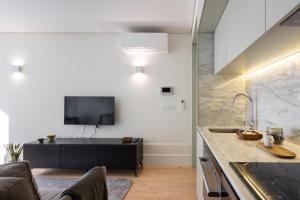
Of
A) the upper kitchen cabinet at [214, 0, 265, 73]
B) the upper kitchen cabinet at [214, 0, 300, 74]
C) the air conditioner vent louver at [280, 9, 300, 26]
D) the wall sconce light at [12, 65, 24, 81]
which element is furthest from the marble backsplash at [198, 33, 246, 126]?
the wall sconce light at [12, 65, 24, 81]

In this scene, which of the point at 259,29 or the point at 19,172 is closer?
the point at 259,29

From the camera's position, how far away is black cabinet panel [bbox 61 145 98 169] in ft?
12.5

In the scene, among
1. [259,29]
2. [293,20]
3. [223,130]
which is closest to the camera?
[293,20]

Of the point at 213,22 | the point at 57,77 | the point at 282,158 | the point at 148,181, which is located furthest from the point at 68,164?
the point at 282,158

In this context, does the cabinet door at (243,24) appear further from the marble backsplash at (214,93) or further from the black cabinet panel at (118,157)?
the black cabinet panel at (118,157)

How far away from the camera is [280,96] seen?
6.42 feet

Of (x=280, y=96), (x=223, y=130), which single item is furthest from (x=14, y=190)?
(x=223, y=130)

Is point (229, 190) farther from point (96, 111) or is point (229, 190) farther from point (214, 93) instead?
point (96, 111)

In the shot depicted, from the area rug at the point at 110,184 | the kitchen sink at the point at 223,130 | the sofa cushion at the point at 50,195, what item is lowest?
the area rug at the point at 110,184

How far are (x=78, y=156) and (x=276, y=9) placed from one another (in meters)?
3.57

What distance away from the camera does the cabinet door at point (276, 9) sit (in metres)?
0.88

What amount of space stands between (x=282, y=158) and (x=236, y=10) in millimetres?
1183

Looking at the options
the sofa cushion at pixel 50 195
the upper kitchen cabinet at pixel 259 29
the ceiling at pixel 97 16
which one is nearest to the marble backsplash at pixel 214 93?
the ceiling at pixel 97 16

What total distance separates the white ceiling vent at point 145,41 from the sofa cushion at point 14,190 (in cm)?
322
